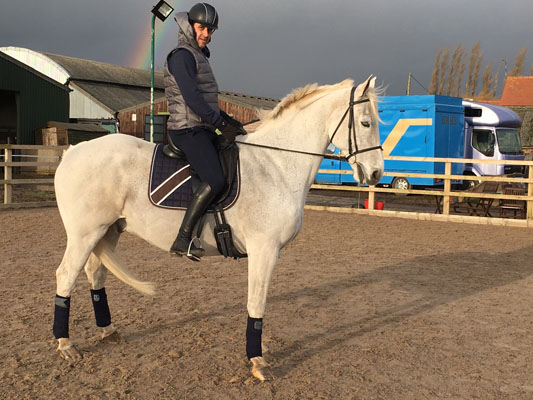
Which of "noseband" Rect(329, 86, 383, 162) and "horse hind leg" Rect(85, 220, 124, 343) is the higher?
"noseband" Rect(329, 86, 383, 162)

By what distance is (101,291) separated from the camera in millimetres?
4680

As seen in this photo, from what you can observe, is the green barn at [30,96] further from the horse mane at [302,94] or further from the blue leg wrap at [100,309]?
the horse mane at [302,94]

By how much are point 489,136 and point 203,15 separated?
56.2ft

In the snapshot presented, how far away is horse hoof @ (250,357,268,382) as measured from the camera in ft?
12.7

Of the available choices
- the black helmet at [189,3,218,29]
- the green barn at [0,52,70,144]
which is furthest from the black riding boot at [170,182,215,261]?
the green barn at [0,52,70,144]

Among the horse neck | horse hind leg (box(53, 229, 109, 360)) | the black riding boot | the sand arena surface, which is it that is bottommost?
the sand arena surface

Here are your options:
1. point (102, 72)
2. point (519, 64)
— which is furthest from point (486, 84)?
point (102, 72)

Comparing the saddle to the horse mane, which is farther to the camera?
the horse mane

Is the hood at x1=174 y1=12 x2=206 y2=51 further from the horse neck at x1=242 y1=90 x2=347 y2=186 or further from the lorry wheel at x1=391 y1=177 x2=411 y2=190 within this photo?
the lorry wheel at x1=391 y1=177 x2=411 y2=190

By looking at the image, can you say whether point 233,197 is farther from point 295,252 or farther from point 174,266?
point 295,252

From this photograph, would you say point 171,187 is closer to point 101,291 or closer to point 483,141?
point 101,291

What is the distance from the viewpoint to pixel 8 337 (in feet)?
15.1

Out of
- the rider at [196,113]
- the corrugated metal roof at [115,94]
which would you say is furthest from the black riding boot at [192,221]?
the corrugated metal roof at [115,94]

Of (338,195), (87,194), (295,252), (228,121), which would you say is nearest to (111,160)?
(87,194)
